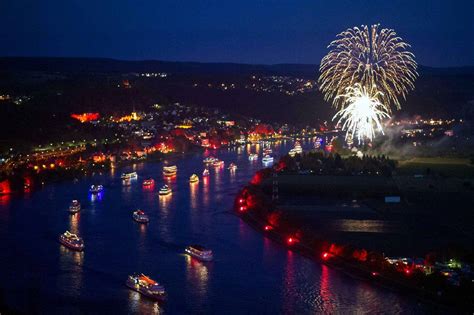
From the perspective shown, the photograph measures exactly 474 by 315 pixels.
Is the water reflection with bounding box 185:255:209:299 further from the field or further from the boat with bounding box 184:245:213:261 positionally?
the field

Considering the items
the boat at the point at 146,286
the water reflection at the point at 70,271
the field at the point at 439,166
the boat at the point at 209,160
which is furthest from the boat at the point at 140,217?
the boat at the point at 209,160

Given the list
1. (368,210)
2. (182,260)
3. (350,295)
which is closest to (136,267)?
(182,260)

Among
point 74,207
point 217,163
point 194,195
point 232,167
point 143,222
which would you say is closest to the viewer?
point 143,222

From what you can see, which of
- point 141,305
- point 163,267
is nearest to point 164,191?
point 163,267

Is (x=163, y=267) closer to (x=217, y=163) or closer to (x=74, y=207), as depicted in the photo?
(x=74, y=207)

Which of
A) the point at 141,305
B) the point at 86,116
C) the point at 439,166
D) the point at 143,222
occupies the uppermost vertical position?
the point at 86,116

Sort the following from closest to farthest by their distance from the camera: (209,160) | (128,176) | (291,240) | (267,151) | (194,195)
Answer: (291,240), (194,195), (128,176), (209,160), (267,151)

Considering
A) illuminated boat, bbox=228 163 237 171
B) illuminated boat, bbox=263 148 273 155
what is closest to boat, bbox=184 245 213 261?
illuminated boat, bbox=228 163 237 171

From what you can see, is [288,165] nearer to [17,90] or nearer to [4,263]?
[4,263]
